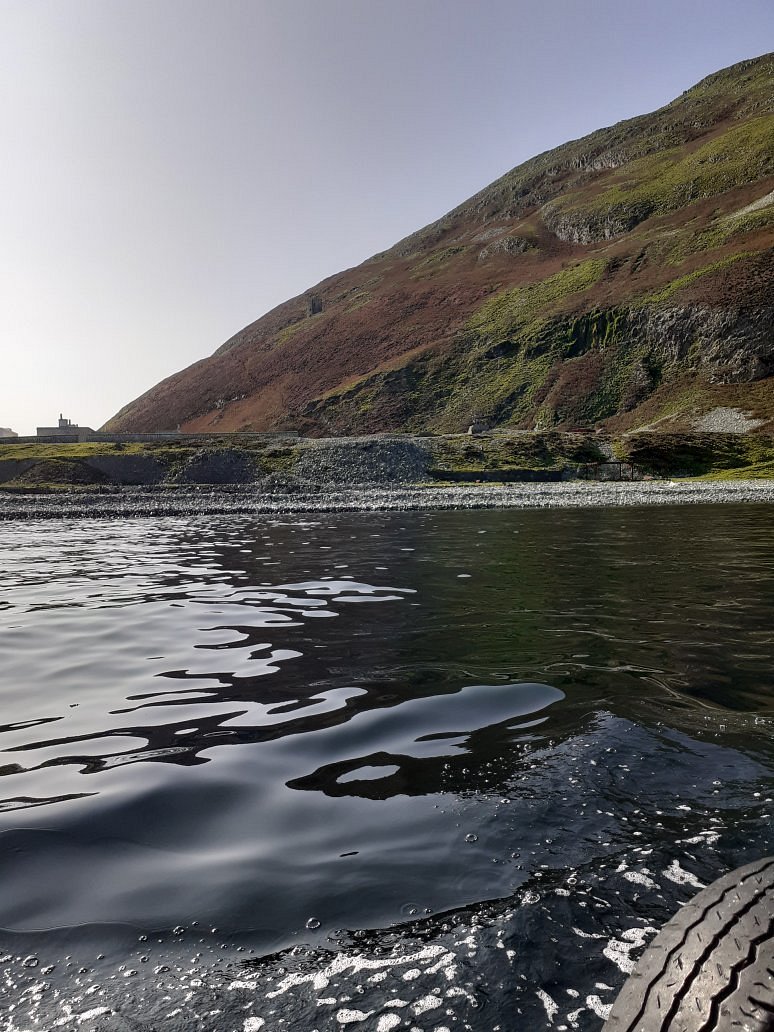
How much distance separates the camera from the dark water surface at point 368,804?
2975 millimetres

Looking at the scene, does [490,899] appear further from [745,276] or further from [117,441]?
[745,276]

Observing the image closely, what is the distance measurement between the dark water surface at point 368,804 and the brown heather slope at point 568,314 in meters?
73.0

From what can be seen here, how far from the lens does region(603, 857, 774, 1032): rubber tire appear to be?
2.01 m

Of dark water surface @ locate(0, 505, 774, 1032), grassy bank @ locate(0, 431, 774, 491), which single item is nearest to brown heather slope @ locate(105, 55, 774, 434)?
grassy bank @ locate(0, 431, 774, 491)

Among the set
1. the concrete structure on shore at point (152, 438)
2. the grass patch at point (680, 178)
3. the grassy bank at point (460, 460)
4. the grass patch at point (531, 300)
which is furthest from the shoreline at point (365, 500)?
the grass patch at point (680, 178)

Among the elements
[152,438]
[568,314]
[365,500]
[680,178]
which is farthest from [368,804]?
[680,178]

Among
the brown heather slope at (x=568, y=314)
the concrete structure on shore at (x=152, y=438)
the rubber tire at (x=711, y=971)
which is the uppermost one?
the brown heather slope at (x=568, y=314)

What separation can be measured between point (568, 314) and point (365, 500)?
218 ft

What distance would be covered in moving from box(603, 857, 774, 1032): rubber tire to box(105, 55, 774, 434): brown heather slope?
78963mm

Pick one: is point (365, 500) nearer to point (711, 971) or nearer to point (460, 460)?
point (460, 460)

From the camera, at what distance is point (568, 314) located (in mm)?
97688

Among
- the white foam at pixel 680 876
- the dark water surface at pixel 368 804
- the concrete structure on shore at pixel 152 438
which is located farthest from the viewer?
the concrete structure on shore at pixel 152 438

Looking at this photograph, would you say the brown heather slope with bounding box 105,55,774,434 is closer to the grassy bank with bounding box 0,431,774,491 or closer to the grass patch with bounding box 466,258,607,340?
the grass patch with bounding box 466,258,607,340

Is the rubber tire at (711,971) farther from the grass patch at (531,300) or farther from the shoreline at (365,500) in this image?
the grass patch at (531,300)
